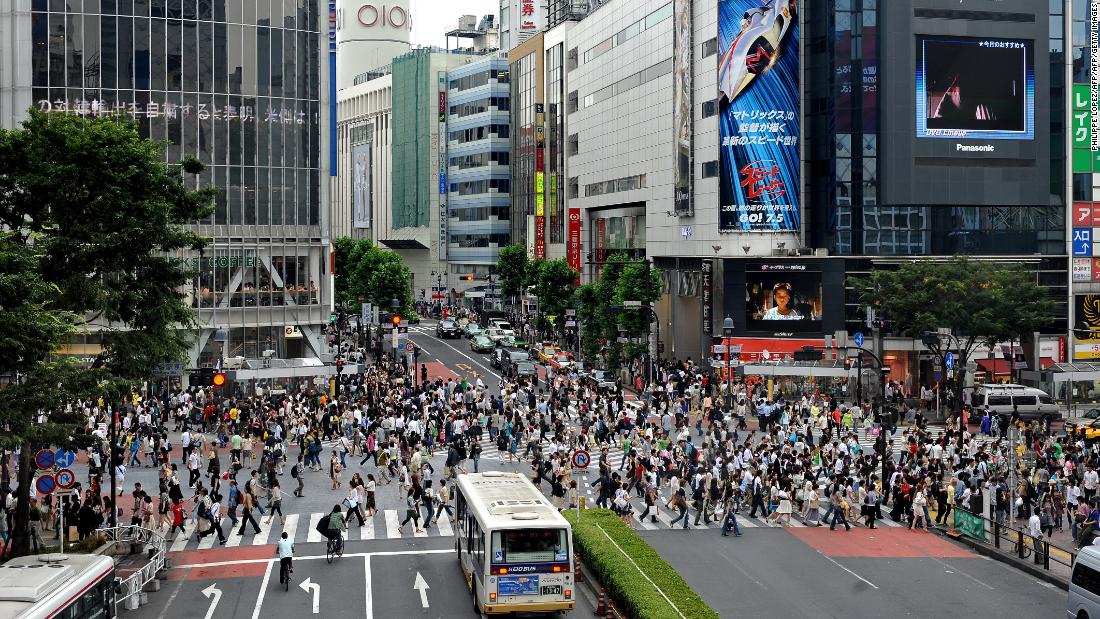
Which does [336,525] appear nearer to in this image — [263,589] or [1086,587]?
[263,589]

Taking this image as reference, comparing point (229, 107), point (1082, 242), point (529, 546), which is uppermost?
point (229, 107)

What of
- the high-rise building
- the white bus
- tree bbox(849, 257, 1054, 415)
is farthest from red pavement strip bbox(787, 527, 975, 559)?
the high-rise building

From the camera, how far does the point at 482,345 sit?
93.0 m

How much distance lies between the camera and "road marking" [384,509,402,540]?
117ft

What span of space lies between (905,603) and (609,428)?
925 inches

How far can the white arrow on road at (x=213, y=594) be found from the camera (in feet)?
91.8

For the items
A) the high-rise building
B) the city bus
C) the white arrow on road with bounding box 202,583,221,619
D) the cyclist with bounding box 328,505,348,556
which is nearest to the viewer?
the city bus

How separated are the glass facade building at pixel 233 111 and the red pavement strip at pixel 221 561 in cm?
3754

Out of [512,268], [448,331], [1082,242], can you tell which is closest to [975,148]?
[1082,242]

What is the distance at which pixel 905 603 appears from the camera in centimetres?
2858

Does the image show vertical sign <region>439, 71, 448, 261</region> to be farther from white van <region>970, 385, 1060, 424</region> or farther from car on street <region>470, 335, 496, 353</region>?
white van <region>970, 385, 1060, 424</region>

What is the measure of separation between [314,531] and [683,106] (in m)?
54.3

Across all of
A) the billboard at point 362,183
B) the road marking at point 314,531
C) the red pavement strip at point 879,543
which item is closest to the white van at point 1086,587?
the red pavement strip at point 879,543

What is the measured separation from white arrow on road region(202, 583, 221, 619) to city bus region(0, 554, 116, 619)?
4.25 meters
